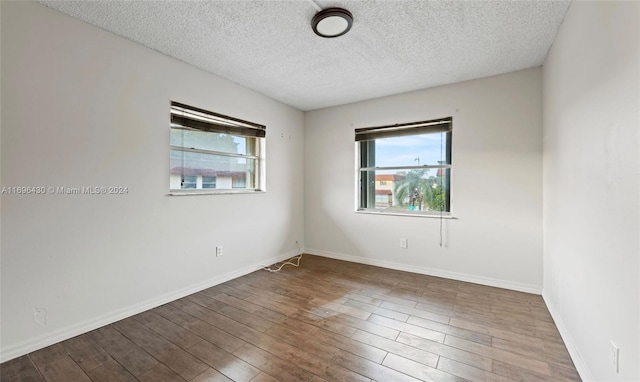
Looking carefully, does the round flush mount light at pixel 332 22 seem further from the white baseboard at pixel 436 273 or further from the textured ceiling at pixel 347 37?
the white baseboard at pixel 436 273

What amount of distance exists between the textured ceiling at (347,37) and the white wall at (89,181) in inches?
10.0

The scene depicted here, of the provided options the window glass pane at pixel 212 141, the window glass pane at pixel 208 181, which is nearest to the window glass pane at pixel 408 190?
the window glass pane at pixel 212 141

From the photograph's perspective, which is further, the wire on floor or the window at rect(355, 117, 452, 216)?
the wire on floor

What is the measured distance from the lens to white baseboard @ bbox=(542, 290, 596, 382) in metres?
1.62

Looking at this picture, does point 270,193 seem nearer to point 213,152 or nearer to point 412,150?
point 213,152

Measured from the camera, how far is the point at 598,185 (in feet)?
4.89

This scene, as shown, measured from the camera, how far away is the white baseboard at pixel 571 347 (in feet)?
5.32

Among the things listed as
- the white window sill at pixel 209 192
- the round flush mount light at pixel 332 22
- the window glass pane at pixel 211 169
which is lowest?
the white window sill at pixel 209 192

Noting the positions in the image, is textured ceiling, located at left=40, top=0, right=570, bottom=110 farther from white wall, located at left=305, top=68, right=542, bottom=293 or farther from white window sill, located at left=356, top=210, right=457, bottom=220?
white window sill, located at left=356, top=210, right=457, bottom=220

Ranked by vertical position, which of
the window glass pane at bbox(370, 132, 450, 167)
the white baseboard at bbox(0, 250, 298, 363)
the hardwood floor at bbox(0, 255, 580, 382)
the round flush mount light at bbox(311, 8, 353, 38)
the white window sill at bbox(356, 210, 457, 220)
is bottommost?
the hardwood floor at bbox(0, 255, 580, 382)

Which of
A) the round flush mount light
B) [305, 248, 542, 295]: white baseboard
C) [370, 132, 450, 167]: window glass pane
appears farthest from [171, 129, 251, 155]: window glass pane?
[305, 248, 542, 295]: white baseboard

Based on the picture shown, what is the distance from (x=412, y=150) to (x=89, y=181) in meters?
3.60

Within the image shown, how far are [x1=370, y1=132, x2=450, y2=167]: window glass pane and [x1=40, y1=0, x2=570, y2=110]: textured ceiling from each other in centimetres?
72

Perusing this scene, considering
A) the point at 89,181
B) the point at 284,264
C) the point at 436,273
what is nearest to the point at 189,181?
the point at 89,181
